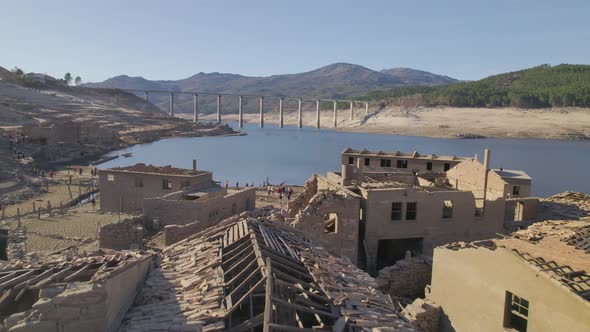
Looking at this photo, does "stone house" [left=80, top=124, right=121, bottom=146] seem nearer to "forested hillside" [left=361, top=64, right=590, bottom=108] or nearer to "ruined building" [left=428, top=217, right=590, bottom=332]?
"ruined building" [left=428, top=217, right=590, bottom=332]

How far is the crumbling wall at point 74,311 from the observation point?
810 cm

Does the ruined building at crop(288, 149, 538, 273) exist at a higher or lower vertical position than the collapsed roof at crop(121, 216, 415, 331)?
lower

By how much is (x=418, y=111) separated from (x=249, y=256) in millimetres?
155932

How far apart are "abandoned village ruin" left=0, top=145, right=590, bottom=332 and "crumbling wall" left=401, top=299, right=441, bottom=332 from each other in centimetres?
4

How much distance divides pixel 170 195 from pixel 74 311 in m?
16.7

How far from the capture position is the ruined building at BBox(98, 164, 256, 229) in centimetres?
2258

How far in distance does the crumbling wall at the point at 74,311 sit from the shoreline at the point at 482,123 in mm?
128652

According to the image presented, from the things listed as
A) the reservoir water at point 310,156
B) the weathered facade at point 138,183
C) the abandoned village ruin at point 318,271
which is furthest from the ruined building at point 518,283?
the reservoir water at point 310,156

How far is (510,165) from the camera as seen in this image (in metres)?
79.7

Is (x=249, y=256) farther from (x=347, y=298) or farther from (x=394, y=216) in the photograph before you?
(x=394, y=216)

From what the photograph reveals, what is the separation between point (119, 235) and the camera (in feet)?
66.9

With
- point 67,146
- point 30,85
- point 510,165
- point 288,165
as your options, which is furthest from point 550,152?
point 30,85

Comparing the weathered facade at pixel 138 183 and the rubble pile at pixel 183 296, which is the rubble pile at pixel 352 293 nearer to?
the rubble pile at pixel 183 296

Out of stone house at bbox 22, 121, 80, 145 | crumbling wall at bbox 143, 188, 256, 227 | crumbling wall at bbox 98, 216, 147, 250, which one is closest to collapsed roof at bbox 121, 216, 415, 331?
crumbling wall at bbox 98, 216, 147, 250
